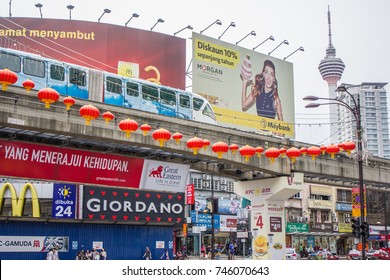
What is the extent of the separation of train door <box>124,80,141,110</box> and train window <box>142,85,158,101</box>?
52 centimetres

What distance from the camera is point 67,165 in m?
34.7

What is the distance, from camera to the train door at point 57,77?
106 feet

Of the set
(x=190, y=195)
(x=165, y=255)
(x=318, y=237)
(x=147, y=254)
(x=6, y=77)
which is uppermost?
(x=6, y=77)

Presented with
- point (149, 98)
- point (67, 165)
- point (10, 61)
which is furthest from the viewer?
point (149, 98)

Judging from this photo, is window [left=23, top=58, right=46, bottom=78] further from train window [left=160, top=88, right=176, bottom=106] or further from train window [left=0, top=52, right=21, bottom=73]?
train window [left=160, top=88, right=176, bottom=106]

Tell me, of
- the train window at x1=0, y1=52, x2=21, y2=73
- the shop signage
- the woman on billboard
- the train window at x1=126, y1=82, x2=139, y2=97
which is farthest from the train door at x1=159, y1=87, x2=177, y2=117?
the woman on billboard

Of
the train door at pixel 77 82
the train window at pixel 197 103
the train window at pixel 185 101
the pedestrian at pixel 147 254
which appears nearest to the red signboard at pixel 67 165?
the train door at pixel 77 82

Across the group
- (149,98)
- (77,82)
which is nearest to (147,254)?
(149,98)

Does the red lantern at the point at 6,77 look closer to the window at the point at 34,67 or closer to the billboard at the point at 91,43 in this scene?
the window at the point at 34,67

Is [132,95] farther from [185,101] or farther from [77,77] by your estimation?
[185,101]

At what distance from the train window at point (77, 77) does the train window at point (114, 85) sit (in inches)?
71.3

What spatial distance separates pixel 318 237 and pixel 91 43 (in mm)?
40219

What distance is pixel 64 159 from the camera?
34469 millimetres

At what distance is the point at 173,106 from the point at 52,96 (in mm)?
17310
